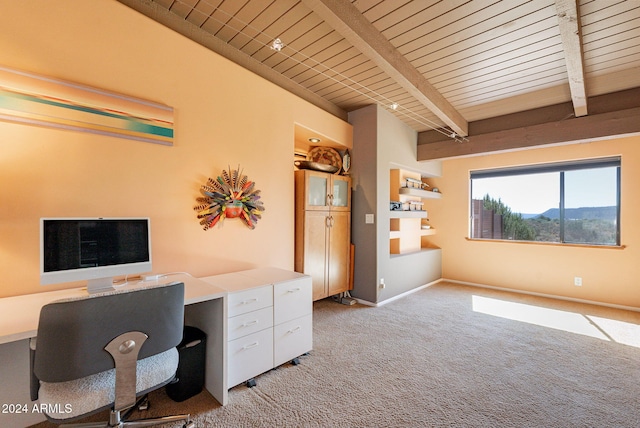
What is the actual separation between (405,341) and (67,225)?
285 centimetres

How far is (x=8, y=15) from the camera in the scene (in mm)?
1565

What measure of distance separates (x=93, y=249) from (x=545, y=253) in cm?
565

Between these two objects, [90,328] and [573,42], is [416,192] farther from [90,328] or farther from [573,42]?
[90,328]

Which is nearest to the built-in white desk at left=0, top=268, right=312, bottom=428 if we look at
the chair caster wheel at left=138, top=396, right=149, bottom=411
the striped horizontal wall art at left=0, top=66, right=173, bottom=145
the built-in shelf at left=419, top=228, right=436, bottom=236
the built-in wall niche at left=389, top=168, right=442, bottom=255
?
the chair caster wheel at left=138, top=396, right=149, bottom=411

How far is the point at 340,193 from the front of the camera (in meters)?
3.83

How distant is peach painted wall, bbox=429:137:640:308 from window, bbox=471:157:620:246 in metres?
0.15

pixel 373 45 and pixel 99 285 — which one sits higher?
pixel 373 45

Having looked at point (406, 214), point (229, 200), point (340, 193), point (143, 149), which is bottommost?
point (406, 214)

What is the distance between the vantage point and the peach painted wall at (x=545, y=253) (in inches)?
148

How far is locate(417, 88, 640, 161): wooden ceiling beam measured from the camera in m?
3.10

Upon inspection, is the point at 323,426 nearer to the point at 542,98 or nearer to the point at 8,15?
the point at 8,15

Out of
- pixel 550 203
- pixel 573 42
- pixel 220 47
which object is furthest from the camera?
pixel 550 203

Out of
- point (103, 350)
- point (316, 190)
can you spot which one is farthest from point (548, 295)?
point (103, 350)

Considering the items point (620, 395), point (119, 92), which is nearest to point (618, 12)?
point (620, 395)
